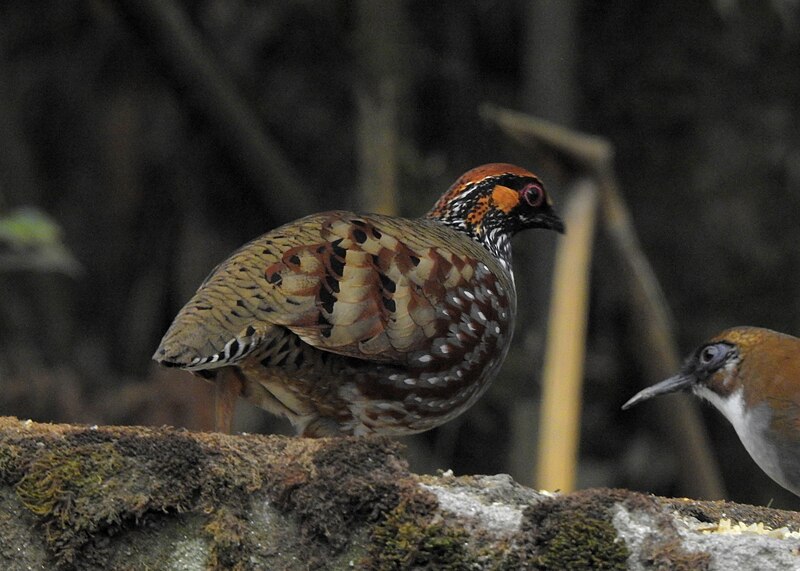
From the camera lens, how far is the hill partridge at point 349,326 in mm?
4398

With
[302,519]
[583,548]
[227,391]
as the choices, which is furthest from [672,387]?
[302,519]

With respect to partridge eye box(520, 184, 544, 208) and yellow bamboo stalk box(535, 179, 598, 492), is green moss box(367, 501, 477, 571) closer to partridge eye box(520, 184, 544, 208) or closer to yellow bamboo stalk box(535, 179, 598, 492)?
partridge eye box(520, 184, 544, 208)

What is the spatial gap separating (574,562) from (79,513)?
3.46 ft

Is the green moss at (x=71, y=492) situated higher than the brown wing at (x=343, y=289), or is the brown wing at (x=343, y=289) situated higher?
the brown wing at (x=343, y=289)

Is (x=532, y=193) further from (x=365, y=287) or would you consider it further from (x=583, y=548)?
(x=583, y=548)

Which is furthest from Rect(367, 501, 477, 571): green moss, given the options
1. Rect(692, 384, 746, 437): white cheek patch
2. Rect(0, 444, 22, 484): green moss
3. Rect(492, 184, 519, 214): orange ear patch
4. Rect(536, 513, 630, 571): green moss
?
Rect(492, 184, 519, 214): orange ear patch

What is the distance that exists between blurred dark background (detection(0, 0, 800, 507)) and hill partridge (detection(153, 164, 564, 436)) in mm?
3899

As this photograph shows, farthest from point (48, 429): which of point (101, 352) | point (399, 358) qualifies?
point (101, 352)

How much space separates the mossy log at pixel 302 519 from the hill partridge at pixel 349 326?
1.06 m

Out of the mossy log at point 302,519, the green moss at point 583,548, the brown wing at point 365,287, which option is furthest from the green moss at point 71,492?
the brown wing at point 365,287

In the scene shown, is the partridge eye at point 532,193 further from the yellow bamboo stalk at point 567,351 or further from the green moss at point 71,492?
the green moss at point 71,492

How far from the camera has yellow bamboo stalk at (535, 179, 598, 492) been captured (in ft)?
21.2

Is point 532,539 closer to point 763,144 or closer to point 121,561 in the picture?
point 121,561

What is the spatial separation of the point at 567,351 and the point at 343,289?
8.35ft
